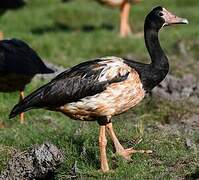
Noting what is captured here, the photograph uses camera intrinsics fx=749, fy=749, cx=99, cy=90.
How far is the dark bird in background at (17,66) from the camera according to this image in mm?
9867

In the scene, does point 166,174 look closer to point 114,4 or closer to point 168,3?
point 114,4

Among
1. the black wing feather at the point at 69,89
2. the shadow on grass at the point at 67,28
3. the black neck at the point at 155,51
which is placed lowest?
the shadow on grass at the point at 67,28

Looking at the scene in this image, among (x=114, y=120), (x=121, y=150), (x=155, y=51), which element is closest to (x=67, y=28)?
(x=114, y=120)

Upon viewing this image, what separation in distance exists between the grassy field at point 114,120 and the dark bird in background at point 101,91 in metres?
0.32

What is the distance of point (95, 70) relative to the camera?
7.55m

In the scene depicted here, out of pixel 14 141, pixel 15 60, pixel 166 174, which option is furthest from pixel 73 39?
pixel 166 174

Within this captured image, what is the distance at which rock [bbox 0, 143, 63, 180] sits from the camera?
7.32 meters

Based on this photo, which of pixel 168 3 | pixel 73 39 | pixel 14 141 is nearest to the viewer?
pixel 14 141

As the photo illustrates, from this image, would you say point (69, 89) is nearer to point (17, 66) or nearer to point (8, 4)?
point (17, 66)

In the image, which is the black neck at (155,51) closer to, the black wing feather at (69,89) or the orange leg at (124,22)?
the black wing feather at (69,89)

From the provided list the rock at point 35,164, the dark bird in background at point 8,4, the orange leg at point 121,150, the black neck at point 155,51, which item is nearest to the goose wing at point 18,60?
the orange leg at point 121,150

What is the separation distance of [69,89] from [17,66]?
2534mm

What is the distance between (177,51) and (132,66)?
7.92 m

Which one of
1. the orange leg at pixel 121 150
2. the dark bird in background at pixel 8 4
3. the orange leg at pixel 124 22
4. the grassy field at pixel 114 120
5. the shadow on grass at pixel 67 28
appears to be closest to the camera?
the grassy field at pixel 114 120
